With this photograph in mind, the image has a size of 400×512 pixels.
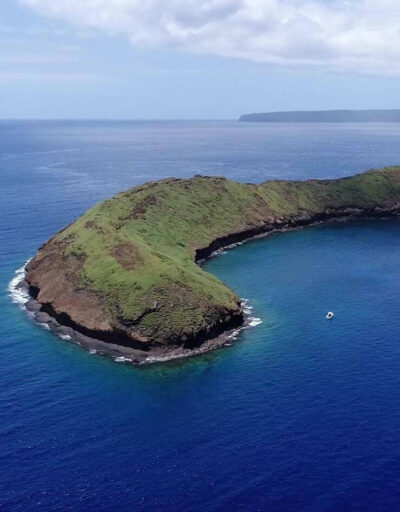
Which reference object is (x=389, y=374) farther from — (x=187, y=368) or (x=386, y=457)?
(x=187, y=368)

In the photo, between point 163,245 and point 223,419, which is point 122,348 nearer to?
point 223,419

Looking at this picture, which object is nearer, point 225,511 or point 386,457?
point 225,511

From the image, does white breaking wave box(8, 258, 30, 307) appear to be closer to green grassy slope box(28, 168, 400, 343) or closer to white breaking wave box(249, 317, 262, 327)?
green grassy slope box(28, 168, 400, 343)

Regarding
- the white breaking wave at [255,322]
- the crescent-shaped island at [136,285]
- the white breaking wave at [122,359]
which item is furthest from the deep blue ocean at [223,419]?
the crescent-shaped island at [136,285]

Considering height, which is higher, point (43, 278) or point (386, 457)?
point (43, 278)

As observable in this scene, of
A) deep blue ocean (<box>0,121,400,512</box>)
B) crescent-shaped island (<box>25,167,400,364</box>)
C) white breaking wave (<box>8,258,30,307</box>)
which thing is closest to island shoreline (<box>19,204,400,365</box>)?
crescent-shaped island (<box>25,167,400,364</box>)

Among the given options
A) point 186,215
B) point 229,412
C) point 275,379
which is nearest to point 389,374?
point 275,379
